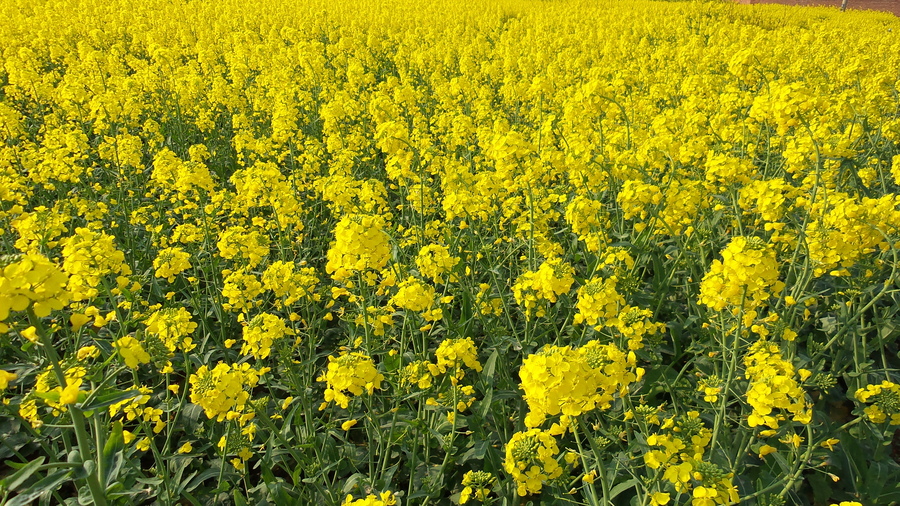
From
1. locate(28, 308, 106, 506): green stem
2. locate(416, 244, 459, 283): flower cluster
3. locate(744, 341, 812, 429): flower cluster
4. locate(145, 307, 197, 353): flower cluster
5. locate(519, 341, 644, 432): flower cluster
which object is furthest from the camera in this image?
locate(416, 244, 459, 283): flower cluster

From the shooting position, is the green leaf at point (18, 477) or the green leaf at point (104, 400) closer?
Answer: the green leaf at point (18, 477)

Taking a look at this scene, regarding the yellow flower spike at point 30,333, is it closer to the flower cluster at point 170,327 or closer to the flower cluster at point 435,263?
the flower cluster at point 170,327

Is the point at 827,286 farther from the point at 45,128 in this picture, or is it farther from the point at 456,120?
the point at 45,128

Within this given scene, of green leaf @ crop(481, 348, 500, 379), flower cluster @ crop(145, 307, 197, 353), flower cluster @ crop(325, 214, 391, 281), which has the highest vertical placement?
flower cluster @ crop(325, 214, 391, 281)

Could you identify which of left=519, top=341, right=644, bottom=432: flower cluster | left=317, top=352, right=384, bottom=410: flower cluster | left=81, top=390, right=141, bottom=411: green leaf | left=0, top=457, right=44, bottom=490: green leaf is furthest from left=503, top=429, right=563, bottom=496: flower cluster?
left=0, top=457, right=44, bottom=490: green leaf

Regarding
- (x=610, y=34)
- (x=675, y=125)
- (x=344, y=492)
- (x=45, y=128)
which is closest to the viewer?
(x=344, y=492)

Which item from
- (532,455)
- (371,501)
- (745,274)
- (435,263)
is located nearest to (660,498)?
(532,455)

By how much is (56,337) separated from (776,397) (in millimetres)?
4030

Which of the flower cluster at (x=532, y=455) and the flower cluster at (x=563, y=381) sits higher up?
the flower cluster at (x=563, y=381)

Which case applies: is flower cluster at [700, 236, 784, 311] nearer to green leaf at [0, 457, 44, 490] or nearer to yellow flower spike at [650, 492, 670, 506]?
yellow flower spike at [650, 492, 670, 506]

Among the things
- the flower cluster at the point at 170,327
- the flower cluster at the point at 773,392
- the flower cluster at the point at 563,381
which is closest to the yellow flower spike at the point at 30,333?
the flower cluster at the point at 170,327

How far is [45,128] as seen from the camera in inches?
227

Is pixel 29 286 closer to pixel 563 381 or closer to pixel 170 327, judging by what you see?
pixel 170 327

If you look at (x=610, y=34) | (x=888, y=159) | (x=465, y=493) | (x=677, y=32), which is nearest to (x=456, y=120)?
(x=465, y=493)
